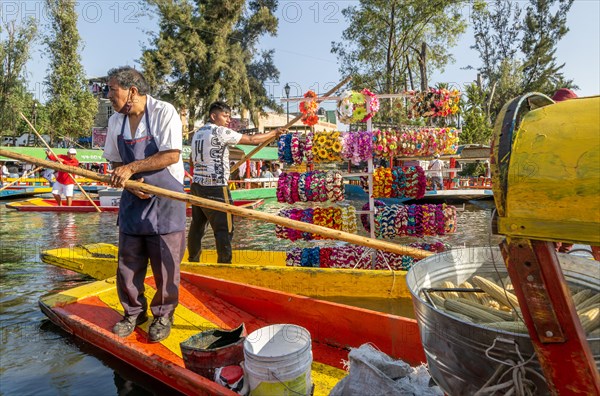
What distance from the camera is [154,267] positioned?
332 cm

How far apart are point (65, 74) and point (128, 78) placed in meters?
29.2

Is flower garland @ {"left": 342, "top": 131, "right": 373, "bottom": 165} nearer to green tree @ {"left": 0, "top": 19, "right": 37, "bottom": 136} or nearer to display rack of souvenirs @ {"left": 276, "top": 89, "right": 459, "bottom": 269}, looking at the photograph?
display rack of souvenirs @ {"left": 276, "top": 89, "right": 459, "bottom": 269}

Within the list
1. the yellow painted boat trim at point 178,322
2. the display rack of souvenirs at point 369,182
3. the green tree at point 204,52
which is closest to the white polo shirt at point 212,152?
the display rack of souvenirs at point 369,182

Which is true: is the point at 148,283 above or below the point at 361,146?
below

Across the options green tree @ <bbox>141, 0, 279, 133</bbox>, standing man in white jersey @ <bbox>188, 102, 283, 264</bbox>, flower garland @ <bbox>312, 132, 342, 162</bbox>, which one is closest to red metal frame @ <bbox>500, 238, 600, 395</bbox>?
standing man in white jersey @ <bbox>188, 102, 283, 264</bbox>

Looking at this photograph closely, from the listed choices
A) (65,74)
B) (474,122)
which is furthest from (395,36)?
(65,74)

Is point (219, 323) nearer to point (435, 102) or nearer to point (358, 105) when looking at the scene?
point (358, 105)

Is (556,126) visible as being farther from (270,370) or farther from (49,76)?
(49,76)

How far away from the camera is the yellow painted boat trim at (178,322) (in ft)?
9.57

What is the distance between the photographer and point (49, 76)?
27.7m

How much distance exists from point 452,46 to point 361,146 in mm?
27700

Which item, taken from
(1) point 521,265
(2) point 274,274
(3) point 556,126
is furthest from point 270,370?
(2) point 274,274

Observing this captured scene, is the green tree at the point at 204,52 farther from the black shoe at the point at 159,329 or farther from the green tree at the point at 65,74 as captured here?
the black shoe at the point at 159,329

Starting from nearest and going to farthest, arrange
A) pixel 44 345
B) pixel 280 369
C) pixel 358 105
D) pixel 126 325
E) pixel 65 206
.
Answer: pixel 280 369, pixel 126 325, pixel 44 345, pixel 358 105, pixel 65 206
